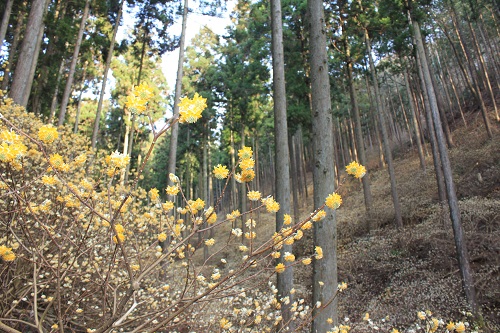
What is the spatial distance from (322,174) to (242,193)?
10606mm

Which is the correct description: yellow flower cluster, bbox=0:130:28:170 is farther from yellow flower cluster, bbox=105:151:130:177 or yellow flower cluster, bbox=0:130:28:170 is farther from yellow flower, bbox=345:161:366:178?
yellow flower, bbox=345:161:366:178

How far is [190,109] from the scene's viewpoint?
45.9 inches

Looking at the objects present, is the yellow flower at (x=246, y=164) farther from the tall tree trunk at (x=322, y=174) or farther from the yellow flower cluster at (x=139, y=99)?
the tall tree trunk at (x=322, y=174)

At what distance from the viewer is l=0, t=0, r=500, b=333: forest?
1.53 meters

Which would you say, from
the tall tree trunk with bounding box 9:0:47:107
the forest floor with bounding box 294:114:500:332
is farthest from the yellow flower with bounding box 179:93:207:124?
the tall tree trunk with bounding box 9:0:47:107

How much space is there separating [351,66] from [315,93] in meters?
9.94

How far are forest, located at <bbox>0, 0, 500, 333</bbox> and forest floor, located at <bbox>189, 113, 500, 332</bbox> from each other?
0.18ft

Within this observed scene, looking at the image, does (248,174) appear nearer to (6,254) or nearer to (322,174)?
(6,254)

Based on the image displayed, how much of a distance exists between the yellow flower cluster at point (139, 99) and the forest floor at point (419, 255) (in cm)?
200

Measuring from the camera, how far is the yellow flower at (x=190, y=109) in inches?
45.3

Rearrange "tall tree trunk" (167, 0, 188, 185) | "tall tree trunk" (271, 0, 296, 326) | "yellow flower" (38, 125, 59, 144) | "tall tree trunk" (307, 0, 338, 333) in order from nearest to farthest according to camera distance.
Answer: "yellow flower" (38, 125, 59, 144) < "tall tree trunk" (307, 0, 338, 333) < "tall tree trunk" (271, 0, 296, 326) < "tall tree trunk" (167, 0, 188, 185)

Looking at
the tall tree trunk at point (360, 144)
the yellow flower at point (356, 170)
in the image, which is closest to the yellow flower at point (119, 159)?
the yellow flower at point (356, 170)

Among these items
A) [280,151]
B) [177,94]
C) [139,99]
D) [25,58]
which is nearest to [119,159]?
[139,99]

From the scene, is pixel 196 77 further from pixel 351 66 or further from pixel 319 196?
pixel 319 196
